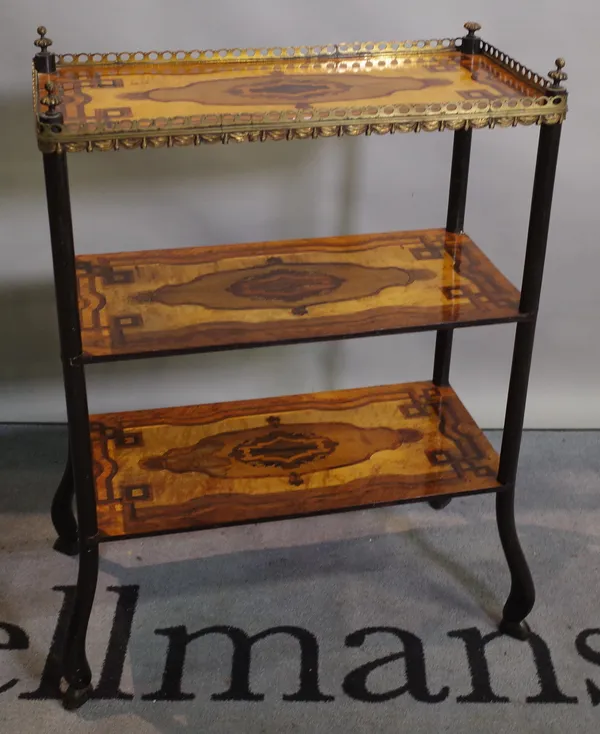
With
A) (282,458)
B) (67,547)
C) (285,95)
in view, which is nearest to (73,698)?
(67,547)

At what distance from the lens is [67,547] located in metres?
2.14

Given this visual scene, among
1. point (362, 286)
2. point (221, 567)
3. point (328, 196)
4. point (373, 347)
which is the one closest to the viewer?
point (362, 286)

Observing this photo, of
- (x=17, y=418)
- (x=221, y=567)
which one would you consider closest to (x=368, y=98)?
(x=221, y=567)

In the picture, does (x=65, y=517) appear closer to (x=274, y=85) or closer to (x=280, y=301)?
(x=280, y=301)

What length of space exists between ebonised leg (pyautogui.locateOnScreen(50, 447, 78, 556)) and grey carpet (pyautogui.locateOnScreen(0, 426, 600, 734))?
0.03 m

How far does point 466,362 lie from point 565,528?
1.65 feet

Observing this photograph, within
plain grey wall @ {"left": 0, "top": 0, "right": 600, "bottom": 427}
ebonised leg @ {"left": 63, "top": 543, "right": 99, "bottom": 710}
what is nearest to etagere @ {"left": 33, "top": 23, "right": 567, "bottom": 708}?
ebonised leg @ {"left": 63, "top": 543, "right": 99, "bottom": 710}

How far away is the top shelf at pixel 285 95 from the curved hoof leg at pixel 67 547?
0.95m

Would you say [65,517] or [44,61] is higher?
[44,61]

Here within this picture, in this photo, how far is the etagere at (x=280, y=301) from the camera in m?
1.52

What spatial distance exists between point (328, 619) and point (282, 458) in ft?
1.08

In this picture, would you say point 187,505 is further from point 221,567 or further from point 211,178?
point 211,178

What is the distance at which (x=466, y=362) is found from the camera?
8.32 feet

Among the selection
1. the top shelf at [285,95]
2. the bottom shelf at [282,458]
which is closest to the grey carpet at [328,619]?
the bottom shelf at [282,458]
